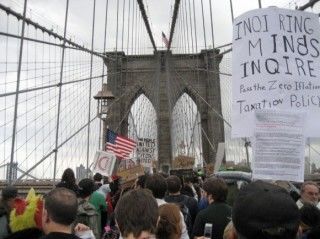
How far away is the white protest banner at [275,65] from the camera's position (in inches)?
112

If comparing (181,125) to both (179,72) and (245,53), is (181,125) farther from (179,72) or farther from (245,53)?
(245,53)

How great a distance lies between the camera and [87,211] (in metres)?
3.58

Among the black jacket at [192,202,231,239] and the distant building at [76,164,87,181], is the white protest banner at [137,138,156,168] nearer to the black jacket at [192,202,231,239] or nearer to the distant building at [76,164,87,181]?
the distant building at [76,164,87,181]

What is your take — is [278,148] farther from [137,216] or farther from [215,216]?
[137,216]

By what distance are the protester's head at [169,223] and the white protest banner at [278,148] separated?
51 centimetres

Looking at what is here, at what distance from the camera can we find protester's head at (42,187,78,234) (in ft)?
6.18

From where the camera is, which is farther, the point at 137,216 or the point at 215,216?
the point at 215,216

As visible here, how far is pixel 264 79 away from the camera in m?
2.88

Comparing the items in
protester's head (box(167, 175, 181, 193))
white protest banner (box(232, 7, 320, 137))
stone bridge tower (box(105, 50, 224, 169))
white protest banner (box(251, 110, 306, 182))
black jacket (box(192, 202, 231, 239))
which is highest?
stone bridge tower (box(105, 50, 224, 169))

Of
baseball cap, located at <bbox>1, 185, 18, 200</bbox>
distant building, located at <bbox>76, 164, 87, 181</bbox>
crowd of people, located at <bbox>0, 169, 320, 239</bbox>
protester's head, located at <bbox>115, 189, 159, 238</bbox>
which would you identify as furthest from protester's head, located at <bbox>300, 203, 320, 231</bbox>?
distant building, located at <bbox>76, 164, 87, 181</bbox>

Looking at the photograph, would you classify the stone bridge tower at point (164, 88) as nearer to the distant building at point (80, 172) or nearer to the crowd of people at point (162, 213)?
the distant building at point (80, 172)

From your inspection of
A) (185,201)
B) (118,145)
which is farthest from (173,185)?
(118,145)

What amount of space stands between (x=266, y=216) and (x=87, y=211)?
8.56 ft

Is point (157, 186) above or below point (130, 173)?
below
